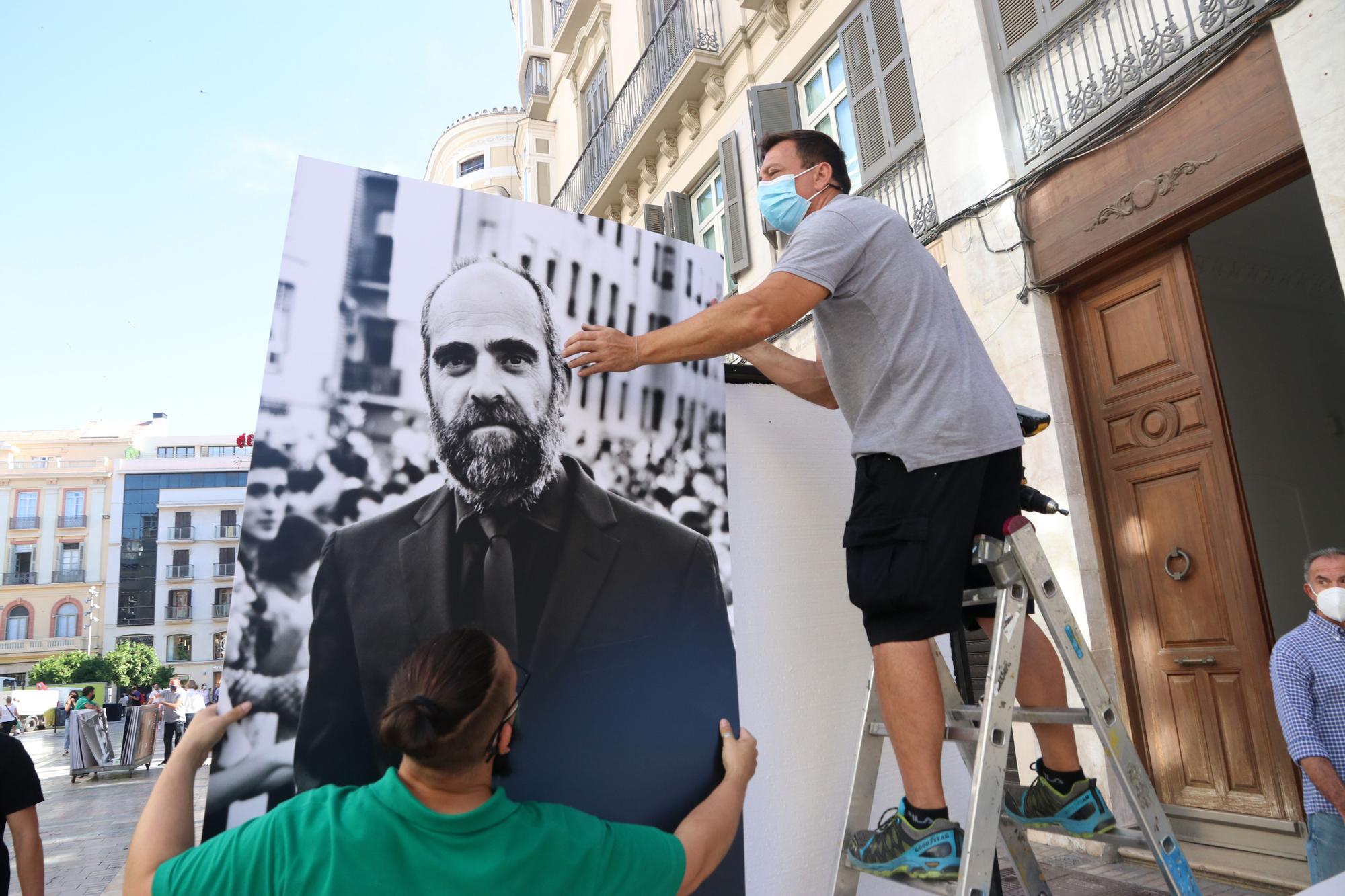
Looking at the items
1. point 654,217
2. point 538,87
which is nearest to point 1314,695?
point 654,217

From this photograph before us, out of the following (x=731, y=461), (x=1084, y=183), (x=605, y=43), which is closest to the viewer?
(x=731, y=461)

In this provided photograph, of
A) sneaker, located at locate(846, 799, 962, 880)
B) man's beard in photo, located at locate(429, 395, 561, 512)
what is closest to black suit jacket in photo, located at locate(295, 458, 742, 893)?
man's beard in photo, located at locate(429, 395, 561, 512)

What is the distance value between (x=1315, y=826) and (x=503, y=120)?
28.6 m

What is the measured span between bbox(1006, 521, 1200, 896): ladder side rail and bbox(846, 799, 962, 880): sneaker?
1.22 ft

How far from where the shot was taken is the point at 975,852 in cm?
155

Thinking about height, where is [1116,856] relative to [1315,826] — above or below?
below

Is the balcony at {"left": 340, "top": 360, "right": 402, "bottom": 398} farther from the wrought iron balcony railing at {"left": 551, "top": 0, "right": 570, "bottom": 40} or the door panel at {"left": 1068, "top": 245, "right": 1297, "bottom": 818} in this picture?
the wrought iron balcony railing at {"left": 551, "top": 0, "right": 570, "bottom": 40}

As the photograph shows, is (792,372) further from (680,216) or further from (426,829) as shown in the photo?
(680,216)

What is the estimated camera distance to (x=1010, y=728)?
167 centimetres

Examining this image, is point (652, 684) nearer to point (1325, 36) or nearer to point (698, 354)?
point (698, 354)

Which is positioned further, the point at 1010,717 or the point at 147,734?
the point at 147,734

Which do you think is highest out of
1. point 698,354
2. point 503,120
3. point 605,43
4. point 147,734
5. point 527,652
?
point 503,120

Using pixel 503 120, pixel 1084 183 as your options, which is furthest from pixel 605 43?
pixel 503 120

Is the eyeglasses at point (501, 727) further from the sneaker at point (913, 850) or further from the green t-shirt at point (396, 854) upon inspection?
the sneaker at point (913, 850)
